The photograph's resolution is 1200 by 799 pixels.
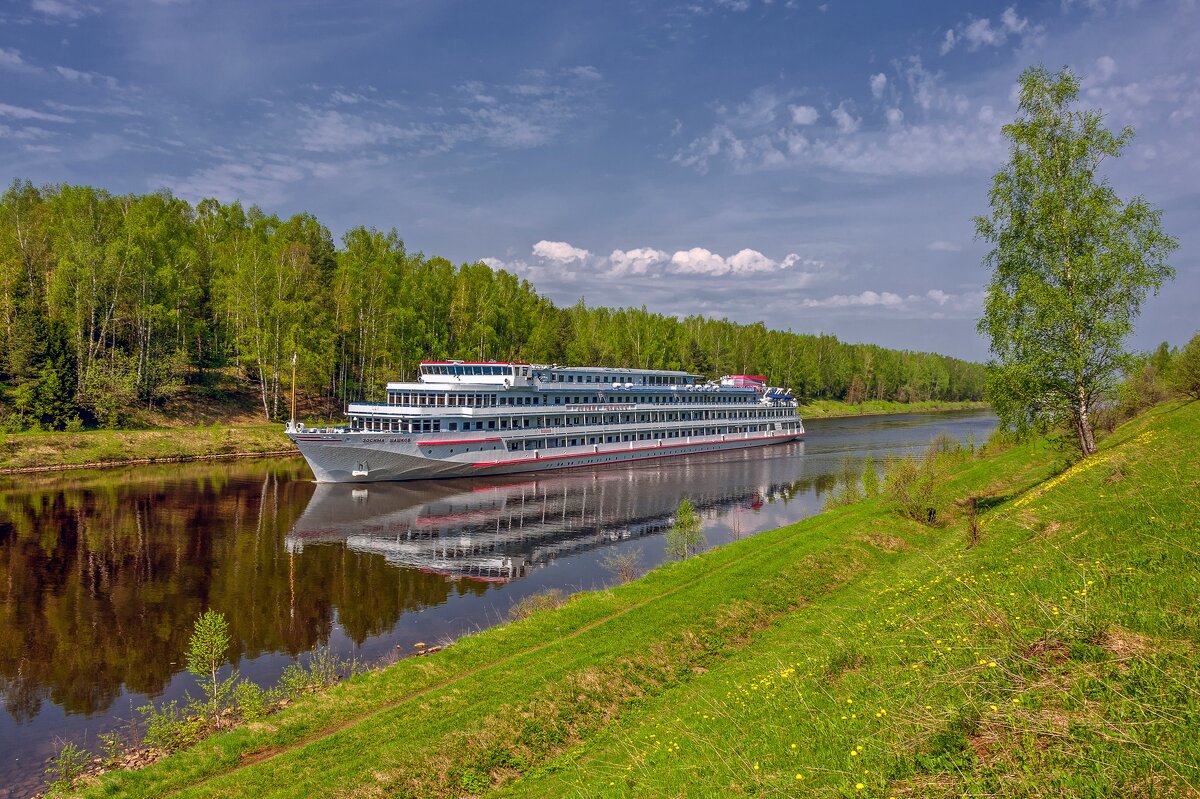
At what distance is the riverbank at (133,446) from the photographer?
182ft

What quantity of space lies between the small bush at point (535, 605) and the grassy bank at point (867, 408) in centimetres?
13358

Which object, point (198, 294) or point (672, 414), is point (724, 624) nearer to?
point (672, 414)

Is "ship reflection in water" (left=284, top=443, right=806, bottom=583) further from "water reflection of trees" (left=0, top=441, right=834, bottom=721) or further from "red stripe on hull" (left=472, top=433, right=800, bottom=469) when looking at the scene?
"red stripe on hull" (left=472, top=433, right=800, bottom=469)

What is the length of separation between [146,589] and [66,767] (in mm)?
15125

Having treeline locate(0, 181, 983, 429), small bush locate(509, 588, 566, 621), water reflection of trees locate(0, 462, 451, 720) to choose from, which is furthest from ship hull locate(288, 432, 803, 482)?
small bush locate(509, 588, 566, 621)

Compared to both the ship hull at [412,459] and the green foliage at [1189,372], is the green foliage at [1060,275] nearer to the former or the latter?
the green foliage at [1189,372]

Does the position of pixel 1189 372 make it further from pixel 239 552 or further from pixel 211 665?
pixel 239 552

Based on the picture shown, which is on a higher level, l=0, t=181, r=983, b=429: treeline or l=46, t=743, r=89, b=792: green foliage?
l=0, t=181, r=983, b=429: treeline

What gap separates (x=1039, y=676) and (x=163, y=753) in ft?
65.1

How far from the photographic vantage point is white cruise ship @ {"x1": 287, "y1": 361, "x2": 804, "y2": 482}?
56344 millimetres

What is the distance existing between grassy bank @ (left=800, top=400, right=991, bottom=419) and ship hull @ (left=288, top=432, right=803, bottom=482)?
9383 centimetres

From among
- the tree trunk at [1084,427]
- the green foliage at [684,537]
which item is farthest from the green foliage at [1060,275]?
the green foliage at [684,537]

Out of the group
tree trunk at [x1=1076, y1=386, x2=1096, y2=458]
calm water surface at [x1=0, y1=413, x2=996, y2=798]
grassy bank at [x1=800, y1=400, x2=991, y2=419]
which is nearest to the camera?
calm water surface at [x1=0, y1=413, x2=996, y2=798]

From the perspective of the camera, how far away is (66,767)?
15609 mm
